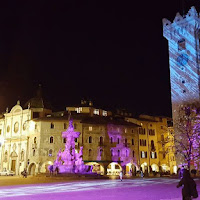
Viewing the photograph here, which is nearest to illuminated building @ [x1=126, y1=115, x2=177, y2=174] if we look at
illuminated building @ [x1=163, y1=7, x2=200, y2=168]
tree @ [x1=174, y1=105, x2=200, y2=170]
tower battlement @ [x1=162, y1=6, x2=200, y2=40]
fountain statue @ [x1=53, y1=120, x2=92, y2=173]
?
illuminated building @ [x1=163, y1=7, x2=200, y2=168]

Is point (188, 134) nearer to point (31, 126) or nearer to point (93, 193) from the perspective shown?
point (93, 193)

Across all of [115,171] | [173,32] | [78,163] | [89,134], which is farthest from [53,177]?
[173,32]

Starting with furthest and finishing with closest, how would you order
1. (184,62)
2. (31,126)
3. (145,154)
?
(145,154) < (31,126) < (184,62)

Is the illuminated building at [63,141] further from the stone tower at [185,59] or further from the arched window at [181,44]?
the arched window at [181,44]

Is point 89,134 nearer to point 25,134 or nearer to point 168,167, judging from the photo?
point 25,134

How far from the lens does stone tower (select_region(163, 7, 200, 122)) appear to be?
4644cm

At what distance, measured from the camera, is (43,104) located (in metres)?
67.8

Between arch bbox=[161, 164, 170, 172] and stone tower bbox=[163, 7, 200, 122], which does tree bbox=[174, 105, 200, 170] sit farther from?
arch bbox=[161, 164, 170, 172]

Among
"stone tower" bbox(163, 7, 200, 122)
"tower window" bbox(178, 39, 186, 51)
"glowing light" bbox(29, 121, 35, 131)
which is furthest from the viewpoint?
"glowing light" bbox(29, 121, 35, 131)

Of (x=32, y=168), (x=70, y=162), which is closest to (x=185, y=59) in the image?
(x=70, y=162)

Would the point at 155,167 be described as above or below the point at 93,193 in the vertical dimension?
below

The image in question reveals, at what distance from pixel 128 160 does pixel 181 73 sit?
23327 millimetres

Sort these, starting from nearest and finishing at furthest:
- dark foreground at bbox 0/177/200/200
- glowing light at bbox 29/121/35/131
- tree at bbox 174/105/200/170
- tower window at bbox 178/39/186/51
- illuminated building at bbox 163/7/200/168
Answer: dark foreground at bbox 0/177/200/200, tree at bbox 174/105/200/170, illuminated building at bbox 163/7/200/168, tower window at bbox 178/39/186/51, glowing light at bbox 29/121/35/131

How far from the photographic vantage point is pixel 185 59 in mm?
47812
